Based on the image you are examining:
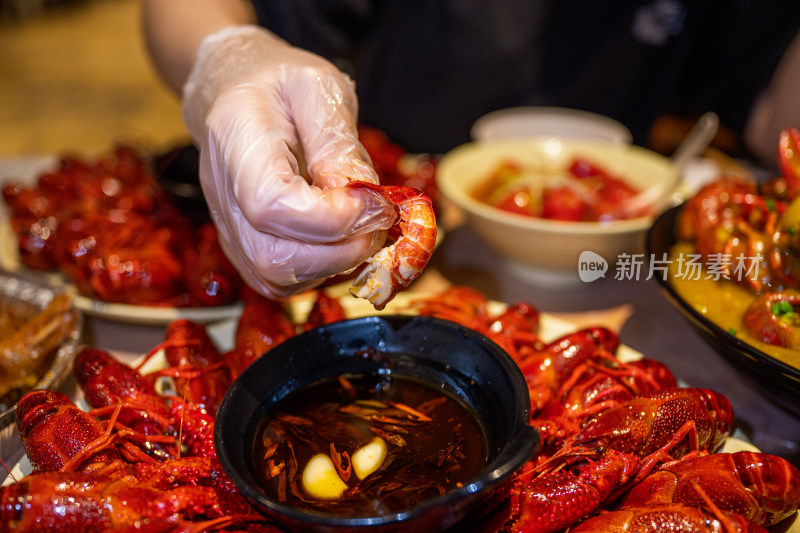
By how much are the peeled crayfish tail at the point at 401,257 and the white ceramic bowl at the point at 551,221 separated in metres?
0.83

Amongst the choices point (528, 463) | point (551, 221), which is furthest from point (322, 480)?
point (551, 221)

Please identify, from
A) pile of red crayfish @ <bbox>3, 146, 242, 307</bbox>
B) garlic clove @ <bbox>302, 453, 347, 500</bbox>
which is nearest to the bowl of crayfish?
garlic clove @ <bbox>302, 453, 347, 500</bbox>

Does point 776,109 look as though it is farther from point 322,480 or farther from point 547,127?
point 322,480

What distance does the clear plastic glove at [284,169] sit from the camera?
115 cm

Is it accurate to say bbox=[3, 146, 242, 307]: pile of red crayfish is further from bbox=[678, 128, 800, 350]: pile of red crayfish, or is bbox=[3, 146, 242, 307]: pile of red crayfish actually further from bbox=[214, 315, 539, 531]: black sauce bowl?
bbox=[678, 128, 800, 350]: pile of red crayfish

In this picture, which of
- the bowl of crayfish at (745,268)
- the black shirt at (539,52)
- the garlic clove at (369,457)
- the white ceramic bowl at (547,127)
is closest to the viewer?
the garlic clove at (369,457)

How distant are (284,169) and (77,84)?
6840 mm

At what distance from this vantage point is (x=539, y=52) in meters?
3.04

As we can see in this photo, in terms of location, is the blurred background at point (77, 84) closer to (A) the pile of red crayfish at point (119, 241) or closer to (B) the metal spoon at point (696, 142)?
(A) the pile of red crayfish at point (119, 241)

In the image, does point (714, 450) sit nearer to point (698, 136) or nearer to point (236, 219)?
point (236, 219)

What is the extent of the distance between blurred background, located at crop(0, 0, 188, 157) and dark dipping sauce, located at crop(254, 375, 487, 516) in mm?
2868

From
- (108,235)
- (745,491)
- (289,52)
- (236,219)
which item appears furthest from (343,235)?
(108,235)

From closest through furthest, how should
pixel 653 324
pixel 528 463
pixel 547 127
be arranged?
pixel 528 463 < pixel 653 324 < pixel 547 127

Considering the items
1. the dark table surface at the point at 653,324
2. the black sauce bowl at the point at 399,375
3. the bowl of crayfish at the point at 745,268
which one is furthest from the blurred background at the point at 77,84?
the bowl of crayfish at the point at 745,268
